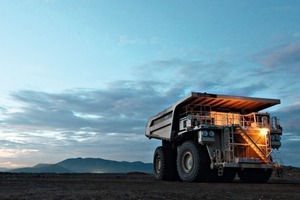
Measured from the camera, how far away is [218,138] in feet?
54.8

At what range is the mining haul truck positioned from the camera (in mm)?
16234

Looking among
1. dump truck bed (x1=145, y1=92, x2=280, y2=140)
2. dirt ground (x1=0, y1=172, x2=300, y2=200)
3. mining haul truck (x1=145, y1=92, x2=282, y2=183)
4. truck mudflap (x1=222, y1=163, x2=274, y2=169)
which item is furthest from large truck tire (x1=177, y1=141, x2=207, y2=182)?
dirt ground (x1=0, y1=172, x2=300, y2=200)

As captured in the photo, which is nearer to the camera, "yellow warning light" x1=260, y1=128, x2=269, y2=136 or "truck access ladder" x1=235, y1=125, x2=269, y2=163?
"truck access ladder" x1=235, y1=125, x2=269, y2=163

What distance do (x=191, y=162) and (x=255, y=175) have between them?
10.9 feet

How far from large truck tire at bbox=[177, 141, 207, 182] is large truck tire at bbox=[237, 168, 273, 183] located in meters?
2.85

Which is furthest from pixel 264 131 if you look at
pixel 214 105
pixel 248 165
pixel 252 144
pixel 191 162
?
pixel 191 162

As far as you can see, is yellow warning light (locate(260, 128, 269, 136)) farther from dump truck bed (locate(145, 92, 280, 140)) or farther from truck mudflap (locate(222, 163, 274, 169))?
dump truck bed (locate(145, 92, 280, 140))

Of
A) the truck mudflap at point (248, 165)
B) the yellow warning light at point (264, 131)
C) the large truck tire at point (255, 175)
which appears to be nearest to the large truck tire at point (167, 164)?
the large truck tire at point (255, 175)

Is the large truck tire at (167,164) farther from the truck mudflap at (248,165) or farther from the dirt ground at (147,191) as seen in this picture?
the dirt ground at (147,191)

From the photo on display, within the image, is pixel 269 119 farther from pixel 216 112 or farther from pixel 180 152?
pixel 180 152

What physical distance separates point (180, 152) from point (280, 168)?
4508 mm

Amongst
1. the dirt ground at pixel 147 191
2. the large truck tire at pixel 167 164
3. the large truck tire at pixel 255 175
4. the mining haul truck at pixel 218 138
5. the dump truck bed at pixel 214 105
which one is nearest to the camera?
the dirt ground at pixel 147 191

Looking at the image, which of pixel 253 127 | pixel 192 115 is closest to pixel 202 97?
pixel 192 115

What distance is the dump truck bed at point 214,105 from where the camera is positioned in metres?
17.7
